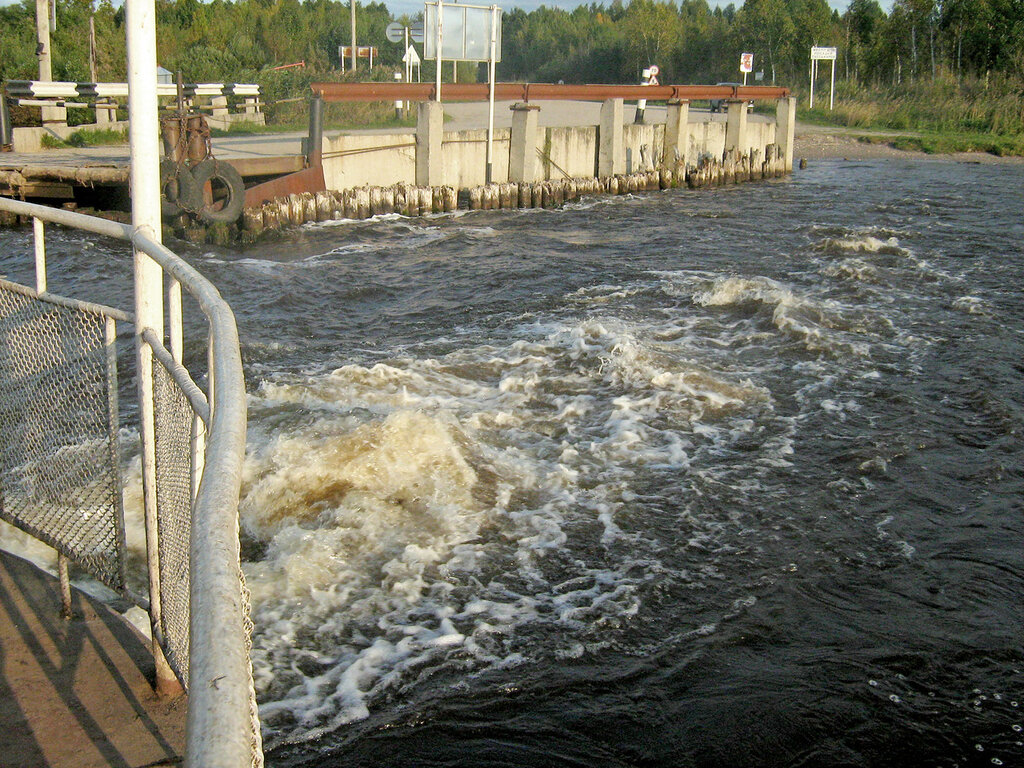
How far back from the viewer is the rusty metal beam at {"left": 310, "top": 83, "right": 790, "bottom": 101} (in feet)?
62.0

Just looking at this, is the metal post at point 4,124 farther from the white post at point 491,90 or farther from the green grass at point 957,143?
the green grass at point 957,143

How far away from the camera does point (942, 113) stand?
134ft

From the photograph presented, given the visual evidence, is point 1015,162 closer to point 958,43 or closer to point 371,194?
point 958,43

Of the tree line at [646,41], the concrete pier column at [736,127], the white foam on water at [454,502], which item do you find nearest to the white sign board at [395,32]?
the tree line at [646,41]

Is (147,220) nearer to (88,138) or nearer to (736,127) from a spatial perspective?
(88,138)

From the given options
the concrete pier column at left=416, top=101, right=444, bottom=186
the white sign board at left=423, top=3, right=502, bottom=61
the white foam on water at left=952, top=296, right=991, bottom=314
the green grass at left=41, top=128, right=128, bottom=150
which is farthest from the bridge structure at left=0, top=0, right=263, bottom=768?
the green grass at left=41, top=128, right=128, bottom=150

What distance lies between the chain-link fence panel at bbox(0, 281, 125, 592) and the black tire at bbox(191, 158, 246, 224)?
11.8 meters

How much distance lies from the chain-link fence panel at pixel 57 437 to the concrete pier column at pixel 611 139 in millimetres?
19850

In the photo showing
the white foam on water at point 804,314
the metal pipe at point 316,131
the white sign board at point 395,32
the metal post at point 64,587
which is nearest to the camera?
the metal post at point 64,587

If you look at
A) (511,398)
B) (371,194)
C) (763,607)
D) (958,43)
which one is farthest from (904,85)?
(763,607)

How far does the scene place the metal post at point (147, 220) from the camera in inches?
130

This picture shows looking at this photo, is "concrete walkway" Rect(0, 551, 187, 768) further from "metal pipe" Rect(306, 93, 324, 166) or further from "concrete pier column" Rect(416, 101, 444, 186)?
"concrete pier column" Rect(416, 101, 444, 186)

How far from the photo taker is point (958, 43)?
47938 mm

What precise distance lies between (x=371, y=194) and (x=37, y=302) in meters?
15.2
